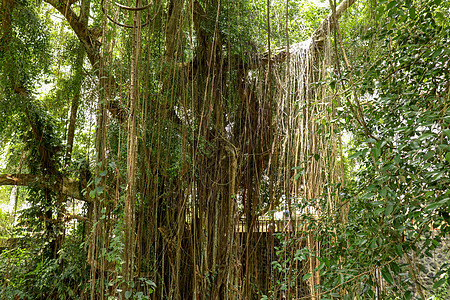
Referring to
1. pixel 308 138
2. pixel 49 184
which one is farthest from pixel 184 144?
pixel 49 184

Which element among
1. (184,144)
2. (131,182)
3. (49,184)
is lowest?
(131,182)

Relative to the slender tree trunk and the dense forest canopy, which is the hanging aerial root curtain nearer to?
the dense forest canopy

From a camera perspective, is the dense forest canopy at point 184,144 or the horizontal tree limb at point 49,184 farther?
the horizontal tree limb at point 49,184

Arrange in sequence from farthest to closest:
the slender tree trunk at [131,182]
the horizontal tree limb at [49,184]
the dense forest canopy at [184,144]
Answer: the horizontal tree limb at [49,184]
the dense forest canopy at [184,144]
the slender tree trunk at [131,182]

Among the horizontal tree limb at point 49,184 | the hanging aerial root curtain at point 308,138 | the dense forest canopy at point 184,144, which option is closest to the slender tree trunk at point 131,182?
the dense forest canopy at point 184,144

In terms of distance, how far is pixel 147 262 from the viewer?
2930 millimetres

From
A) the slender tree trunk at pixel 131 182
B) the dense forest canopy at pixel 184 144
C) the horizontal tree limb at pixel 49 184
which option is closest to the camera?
the slender tree trunk at pixel 131 182

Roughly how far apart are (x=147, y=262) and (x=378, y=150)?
7.84 feet

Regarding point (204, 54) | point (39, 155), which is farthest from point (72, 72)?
point (204, 54)

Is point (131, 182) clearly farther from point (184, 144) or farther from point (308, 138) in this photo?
point (308, 138)

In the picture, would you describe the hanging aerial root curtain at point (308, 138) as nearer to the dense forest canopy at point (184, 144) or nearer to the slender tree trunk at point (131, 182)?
the dense forest canopy at point (184, 144)

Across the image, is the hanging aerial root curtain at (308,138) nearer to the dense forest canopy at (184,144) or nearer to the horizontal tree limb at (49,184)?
the dense forest canopy at (184,144)

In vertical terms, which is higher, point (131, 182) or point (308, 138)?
point (308, 138)

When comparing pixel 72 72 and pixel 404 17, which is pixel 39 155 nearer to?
pixel 72 72
